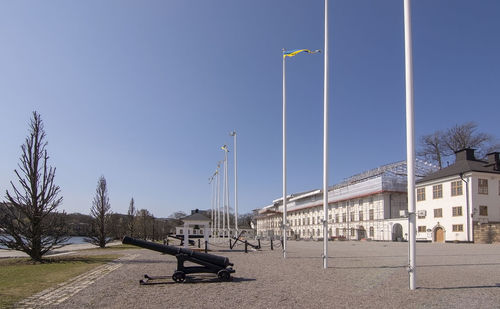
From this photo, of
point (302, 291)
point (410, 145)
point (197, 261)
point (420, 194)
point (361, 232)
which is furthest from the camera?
point (361, 232)

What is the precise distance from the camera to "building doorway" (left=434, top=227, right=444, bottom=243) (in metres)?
46.6

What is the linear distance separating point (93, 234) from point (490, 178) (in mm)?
42216

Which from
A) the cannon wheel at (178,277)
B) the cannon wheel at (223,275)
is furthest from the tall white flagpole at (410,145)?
the cannon wheel at (178,277)

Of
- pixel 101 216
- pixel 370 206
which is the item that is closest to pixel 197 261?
pixel 101 216

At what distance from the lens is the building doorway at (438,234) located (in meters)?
46.6

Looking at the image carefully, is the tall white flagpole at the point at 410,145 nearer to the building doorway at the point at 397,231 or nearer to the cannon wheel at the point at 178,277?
the cannon wheel at the point at 178,277

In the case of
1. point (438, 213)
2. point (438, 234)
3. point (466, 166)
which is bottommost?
point (438, 234)

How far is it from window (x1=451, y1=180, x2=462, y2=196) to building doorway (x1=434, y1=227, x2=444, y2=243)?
463 cm

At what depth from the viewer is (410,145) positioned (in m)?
10.3

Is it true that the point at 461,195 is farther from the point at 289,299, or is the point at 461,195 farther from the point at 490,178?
the point at 289,299

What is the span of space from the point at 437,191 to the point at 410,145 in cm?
4290

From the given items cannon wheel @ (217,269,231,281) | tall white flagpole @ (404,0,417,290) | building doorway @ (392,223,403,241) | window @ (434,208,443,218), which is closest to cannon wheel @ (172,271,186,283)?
cannon wheel @ (217,269,231,281)

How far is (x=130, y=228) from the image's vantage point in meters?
48.3

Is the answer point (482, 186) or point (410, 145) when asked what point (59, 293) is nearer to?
point (410, 145)
